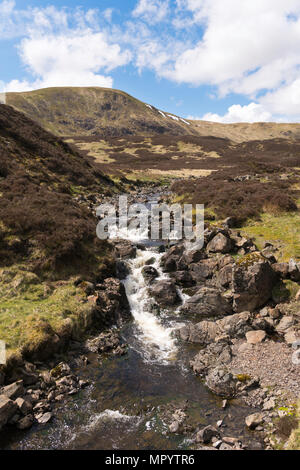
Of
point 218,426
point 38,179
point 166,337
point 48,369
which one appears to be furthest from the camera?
point 38,179

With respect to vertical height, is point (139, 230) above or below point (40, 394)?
above

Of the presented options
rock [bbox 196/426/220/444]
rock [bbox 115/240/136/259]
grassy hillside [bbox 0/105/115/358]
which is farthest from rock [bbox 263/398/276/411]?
rock [bbox 115/240/136/259]

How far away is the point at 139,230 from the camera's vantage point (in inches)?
1564

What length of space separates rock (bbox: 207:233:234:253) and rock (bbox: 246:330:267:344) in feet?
35.1

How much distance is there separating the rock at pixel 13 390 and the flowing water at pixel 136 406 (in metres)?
1.62

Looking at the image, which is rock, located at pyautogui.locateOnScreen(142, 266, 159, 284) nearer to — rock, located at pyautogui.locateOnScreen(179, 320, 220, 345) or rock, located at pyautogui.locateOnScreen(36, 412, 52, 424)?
rock, located at pyautogui.locateOnScreen(179, 320, 220, 345)

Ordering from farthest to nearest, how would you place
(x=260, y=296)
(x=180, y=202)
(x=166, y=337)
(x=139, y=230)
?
(x=180, y=202) < (x=139, y=230) < (x=260, y=296) < (x=166, y=337)

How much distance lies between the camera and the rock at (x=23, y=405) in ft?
42.0

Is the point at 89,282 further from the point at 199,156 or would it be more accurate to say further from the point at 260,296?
the point at 199,156

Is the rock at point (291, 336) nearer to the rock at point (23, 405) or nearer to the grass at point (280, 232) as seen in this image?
the grass at point (280, 232)

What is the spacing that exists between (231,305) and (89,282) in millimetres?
11364

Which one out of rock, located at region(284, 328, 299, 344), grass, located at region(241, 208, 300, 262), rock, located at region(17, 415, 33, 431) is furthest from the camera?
grass, located at region(241, 208, 300, 262)

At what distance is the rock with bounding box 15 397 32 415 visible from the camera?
12.8 m
